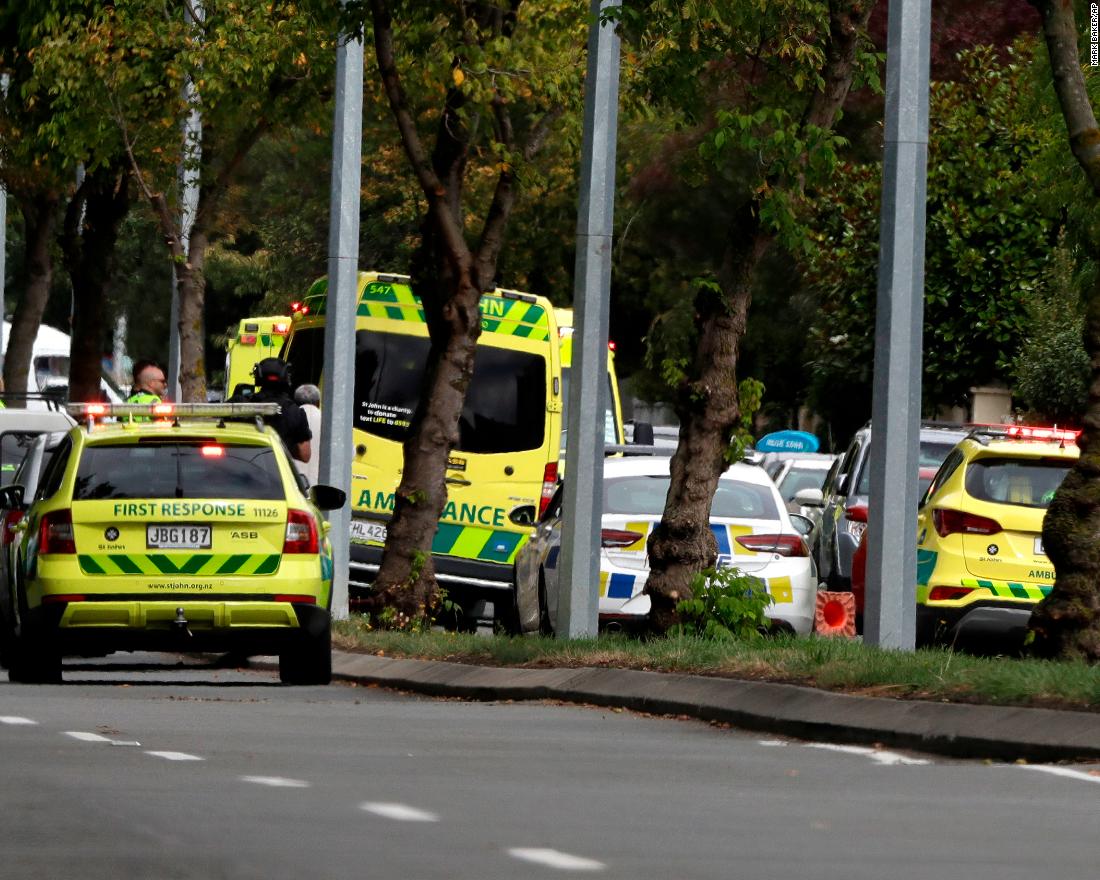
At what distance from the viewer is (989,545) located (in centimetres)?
1898

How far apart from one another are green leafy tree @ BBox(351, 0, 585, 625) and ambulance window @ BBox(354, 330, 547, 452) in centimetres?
238

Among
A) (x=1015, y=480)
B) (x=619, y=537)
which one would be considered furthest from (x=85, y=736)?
(x=1015, y=480)

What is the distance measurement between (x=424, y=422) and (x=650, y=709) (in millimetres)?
8039

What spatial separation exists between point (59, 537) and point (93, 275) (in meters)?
16.7

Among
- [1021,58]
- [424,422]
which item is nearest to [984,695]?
[424,422]

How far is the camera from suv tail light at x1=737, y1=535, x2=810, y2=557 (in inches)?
800

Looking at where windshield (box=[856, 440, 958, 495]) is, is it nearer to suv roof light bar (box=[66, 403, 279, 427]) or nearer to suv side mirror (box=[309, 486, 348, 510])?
suv side mirror (box=[309, 486, 348, 510])

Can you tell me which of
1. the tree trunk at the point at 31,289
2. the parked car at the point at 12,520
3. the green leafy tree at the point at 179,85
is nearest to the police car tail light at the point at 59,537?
the parked car at the point at 12,520

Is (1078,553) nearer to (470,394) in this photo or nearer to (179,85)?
(470,394)

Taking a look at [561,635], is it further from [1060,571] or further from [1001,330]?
[1001,330]

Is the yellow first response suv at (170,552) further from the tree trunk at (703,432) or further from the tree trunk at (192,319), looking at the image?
the tree trunk at (192,319)

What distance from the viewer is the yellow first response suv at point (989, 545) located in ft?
61.8

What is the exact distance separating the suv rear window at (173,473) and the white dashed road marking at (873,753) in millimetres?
5107

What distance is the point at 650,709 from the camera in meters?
14.9
